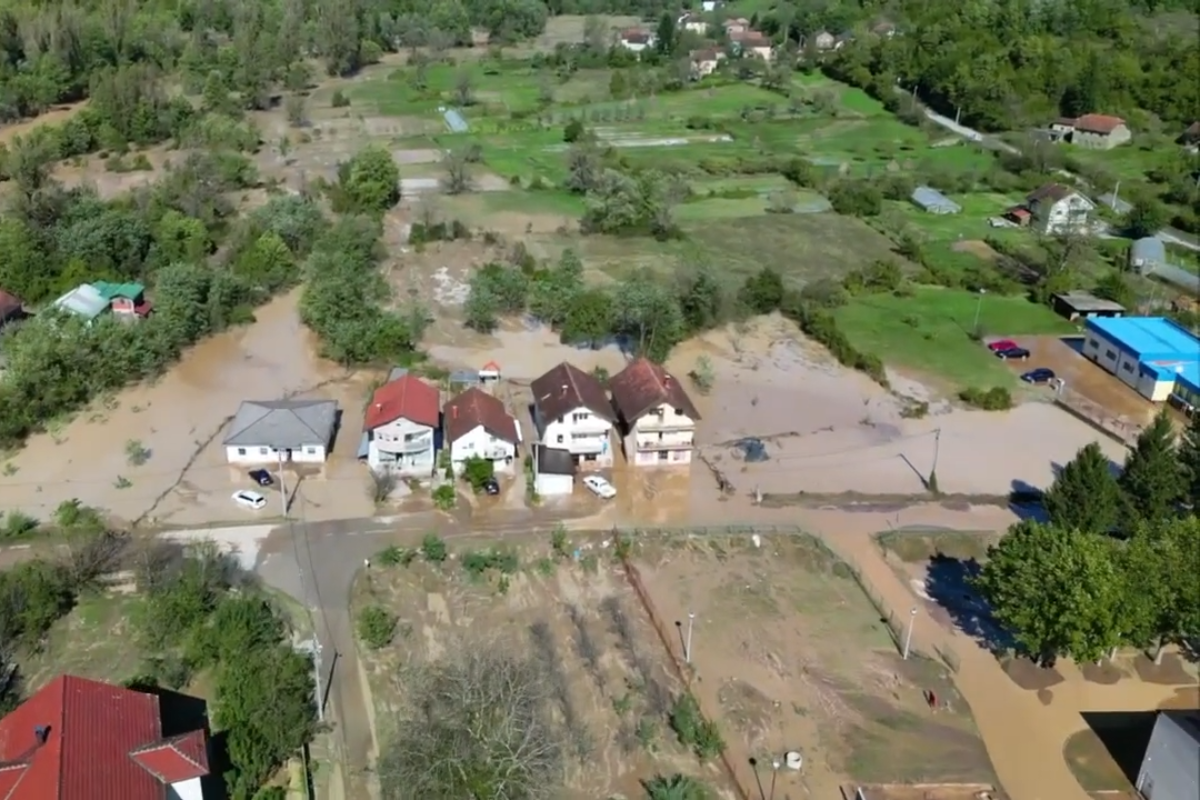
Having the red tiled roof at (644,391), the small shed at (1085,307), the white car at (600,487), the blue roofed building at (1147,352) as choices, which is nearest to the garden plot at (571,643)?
the white car at (600,487)

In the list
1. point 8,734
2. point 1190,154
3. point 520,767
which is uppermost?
point 8,734

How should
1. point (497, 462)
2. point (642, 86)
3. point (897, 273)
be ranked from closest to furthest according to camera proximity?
1. point (497, 462)
2. point (897, 273)
3. point (642, 86)

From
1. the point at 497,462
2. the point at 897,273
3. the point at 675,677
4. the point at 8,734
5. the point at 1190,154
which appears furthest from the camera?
the point at 1190,154

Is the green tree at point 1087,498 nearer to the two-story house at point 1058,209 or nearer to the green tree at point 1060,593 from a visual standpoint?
the green tree at point 1060,593

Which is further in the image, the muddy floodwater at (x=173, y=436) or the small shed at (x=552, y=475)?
→ the small shed at (x=552, y=475)

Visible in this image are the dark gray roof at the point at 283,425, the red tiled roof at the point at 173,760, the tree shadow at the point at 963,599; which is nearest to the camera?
the red tiled roof at the point at 173,760

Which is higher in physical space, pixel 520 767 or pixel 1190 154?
pixel 520 767

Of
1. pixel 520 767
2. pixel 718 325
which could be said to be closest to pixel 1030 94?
Answer: pixel 718 325

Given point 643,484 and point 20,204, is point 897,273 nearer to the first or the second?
point 643,484
